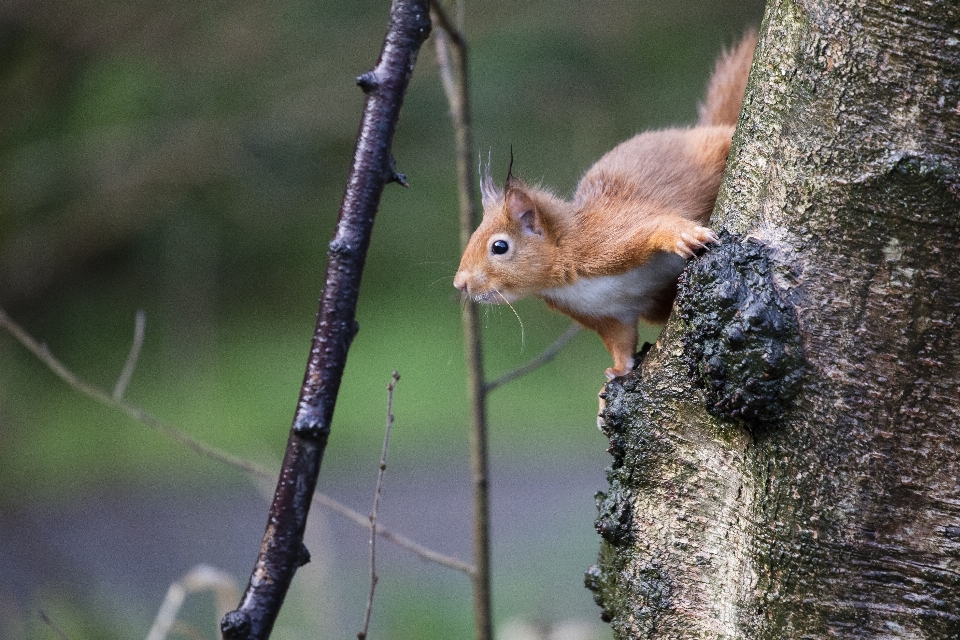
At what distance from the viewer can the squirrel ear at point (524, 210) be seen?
193cm

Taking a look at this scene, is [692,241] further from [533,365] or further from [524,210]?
[533,365]

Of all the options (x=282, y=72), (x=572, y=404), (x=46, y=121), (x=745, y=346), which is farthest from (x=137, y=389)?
(x=745, y=346)

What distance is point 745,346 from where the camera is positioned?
4.00ft

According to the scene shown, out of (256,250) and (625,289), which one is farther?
(256,250)

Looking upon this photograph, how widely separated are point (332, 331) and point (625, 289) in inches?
27.0

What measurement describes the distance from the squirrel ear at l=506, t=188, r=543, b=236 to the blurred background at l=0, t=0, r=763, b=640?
340cm

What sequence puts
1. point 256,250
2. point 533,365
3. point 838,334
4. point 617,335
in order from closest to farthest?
1. point 838,334
2. point 617,335
3. point 533,365
4. point 256,250

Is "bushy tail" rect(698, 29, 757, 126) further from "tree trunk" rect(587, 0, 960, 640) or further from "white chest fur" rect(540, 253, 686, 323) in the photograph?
"tree trunk" rect(587, 0, 960, 640)

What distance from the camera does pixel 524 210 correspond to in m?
1.94

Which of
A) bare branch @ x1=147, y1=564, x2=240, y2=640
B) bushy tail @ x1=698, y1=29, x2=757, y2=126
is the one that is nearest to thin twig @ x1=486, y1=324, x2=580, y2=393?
bushy tail @ x1=698, y1=29, x2=757, y2=126

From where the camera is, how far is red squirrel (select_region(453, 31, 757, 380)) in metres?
1.75

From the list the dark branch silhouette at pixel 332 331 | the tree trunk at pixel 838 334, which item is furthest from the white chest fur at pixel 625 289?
the dark branch silhouette at pixel 332 331

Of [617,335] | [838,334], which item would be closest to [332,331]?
[838,334]

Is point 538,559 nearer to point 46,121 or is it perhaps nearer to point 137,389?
point 137,389
